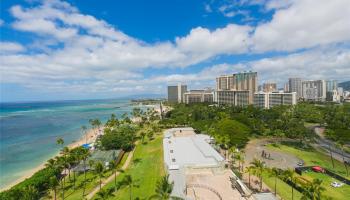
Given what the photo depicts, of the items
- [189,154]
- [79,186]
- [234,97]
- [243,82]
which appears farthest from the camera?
[243,82]

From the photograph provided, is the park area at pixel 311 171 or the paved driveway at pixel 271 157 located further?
the paved driveway at pixel 271 157

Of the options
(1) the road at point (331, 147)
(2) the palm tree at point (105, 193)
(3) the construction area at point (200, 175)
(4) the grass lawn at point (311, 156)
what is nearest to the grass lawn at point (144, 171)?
(2) the palm tree at point (105, 193)

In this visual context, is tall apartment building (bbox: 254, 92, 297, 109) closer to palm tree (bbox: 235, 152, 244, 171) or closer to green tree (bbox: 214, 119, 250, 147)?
green tree (bbox: 214, 119, 250, 147)

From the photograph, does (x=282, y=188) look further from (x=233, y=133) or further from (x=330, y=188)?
(x=233, y=133)

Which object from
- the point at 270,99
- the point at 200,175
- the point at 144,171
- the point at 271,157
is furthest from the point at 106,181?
the point at 270,99

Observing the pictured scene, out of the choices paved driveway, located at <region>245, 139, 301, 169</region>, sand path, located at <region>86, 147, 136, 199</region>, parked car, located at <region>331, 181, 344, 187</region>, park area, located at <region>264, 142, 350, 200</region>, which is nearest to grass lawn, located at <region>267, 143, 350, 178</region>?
park area, located at <region>264, 142, 350, 200</region>

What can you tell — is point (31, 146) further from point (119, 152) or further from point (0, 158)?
point (119, 152)

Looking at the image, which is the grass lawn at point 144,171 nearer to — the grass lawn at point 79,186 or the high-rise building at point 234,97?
the grass lawn at point 79,186
